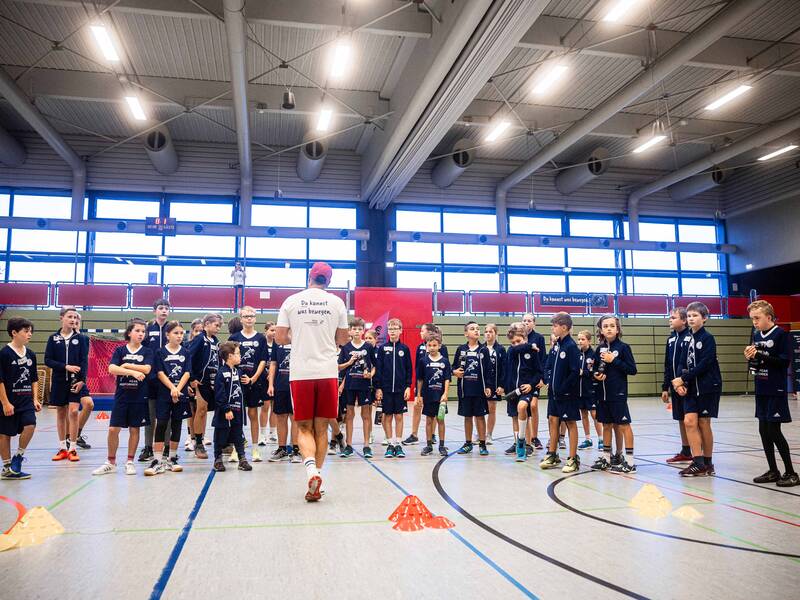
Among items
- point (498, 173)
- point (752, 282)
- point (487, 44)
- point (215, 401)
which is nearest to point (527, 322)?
point (215, 401)

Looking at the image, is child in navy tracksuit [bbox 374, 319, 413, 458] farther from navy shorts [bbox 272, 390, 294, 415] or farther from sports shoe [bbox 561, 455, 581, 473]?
sports shoe [bbox 561, 455, 581, 473]

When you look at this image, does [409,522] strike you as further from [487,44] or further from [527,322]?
[487,44]

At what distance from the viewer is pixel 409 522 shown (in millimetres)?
3514

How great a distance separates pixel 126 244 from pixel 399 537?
17608 mm

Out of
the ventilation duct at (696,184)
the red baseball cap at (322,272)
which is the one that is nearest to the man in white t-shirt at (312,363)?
the red baseball cap at (322,272)

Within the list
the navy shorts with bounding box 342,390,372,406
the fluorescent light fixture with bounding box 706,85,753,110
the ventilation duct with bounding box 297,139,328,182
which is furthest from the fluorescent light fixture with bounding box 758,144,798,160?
the navy shorts with bounding box 342,390,372,406

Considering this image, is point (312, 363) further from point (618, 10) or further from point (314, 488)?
point (618, 10)

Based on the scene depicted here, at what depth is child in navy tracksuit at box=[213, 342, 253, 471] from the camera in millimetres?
5680

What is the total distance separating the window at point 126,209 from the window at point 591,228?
1571 cm

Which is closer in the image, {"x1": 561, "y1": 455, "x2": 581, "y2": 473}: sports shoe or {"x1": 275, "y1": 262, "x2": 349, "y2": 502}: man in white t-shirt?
{"x1": 275, "y1": 262, "x2": 349, "y2": 502}: man in white t-shirt

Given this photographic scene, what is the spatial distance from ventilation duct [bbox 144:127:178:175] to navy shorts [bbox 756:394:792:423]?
16.7m

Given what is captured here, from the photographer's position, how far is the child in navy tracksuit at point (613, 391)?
5664mm

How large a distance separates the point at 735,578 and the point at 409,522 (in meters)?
1.86

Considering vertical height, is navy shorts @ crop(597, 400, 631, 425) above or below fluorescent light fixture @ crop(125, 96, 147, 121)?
below
